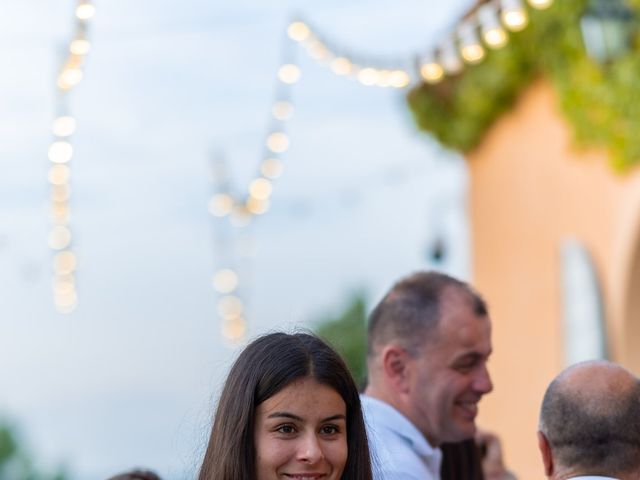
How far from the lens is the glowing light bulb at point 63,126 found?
30.3 feet

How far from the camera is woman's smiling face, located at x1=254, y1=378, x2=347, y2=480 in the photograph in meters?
2.91

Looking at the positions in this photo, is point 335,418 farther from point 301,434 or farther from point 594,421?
point 594,421

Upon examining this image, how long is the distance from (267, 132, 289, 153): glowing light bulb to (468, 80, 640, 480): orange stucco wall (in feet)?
6.54

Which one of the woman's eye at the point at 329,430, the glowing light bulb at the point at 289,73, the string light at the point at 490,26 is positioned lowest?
the woman's eye at the point at 329,430

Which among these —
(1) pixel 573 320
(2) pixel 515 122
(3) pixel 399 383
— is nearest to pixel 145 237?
(2) pixel 515 122

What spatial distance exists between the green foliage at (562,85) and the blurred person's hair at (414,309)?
559 centimetres

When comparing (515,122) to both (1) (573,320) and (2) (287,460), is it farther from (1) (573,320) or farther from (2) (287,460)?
(2) (287,460)

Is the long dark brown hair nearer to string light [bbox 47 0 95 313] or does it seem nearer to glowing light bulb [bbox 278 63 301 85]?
string light [bbox 47 0 95 313]

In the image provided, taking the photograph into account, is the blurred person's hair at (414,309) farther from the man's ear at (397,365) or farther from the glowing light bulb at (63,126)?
the glowing light bulb at (63,126)

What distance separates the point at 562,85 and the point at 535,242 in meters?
1.66

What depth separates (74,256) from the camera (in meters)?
14.0

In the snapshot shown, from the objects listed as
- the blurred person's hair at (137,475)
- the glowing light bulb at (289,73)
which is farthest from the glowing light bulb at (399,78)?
the blurred person's hair at (137,475)

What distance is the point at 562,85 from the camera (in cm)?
1132

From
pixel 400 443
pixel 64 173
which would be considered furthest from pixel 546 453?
pixel 64 173
